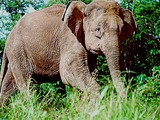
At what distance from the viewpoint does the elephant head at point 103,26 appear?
5.66 m

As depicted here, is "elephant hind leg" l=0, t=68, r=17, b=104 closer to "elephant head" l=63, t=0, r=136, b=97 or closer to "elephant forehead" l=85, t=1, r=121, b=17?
"elephant head" l=63, t=0, r=136, b=97

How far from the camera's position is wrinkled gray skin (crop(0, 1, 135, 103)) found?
5.79 m

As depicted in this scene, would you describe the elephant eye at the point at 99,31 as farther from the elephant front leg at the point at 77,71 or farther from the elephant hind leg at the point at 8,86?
the elephant hind leg at the point at 8,86

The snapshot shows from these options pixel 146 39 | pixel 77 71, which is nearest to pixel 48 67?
pixel 77 71

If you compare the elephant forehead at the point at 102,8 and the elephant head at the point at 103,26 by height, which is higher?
the elephant forehead at the point at 102,8

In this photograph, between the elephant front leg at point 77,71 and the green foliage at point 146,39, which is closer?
the elephant front leg at point 77,71

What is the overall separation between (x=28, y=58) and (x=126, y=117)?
3942 millimetres

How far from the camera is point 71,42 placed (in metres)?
6.45

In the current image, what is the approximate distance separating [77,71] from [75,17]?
2.44 ft

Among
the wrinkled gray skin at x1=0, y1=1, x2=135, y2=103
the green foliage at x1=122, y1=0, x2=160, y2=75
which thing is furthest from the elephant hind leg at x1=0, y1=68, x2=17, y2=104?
the green foliage at x1=122, y1=0, x2=160, y2=75

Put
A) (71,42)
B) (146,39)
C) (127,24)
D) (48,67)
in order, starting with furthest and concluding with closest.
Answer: (146,39) → (48,67) → (71,42) → (127,24)

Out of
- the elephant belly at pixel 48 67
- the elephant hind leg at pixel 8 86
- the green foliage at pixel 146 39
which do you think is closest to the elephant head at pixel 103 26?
the elephant belly at pixel 48 67

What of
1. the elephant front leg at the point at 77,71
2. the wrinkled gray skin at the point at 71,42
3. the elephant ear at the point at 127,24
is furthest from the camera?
the elephant ear at the point at 127,24

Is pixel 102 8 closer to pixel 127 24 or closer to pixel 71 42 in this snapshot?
pixel 127 24
